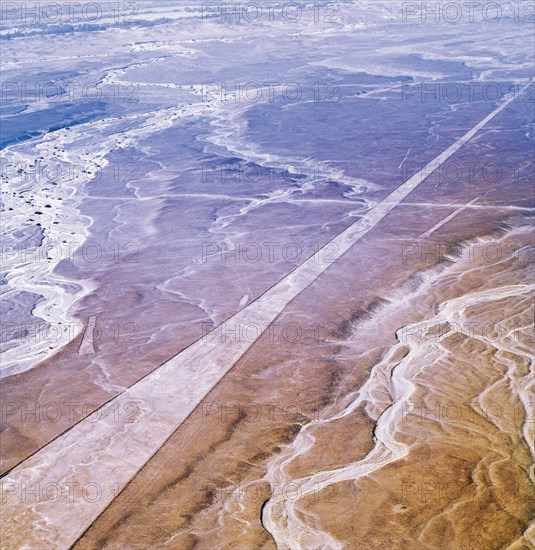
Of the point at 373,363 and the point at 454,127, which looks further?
the point at 454,127

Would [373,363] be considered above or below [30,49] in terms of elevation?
below

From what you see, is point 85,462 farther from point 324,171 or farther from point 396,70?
point 396,70

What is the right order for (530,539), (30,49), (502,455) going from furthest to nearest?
1. (30,49)
2. (502,455)
3. (530,539)

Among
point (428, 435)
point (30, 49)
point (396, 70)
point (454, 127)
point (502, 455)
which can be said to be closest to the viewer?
point (502, 455)

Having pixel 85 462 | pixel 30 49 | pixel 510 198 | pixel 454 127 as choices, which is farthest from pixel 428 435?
pixel 30 49

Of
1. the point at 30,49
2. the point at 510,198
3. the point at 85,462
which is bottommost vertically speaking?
the point at 85,462

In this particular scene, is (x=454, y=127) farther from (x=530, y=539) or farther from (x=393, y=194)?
(x=530, y=539)
